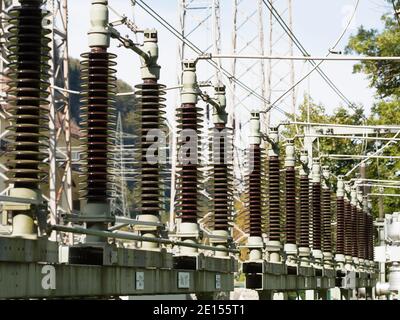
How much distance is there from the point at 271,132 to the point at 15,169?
1605cm

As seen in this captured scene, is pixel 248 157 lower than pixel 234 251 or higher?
higher

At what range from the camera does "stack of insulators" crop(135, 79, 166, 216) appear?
619 inches

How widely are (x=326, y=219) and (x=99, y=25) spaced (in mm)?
23990

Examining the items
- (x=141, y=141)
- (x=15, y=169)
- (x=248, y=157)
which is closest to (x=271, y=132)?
(x=248, y=157)

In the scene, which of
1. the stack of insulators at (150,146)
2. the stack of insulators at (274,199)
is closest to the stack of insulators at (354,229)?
the stack of insulators at (274,199)

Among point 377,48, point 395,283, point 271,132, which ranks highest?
point 377,48

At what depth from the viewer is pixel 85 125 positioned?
44.0 ft

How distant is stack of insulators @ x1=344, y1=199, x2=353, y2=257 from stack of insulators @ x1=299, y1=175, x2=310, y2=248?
886 cm

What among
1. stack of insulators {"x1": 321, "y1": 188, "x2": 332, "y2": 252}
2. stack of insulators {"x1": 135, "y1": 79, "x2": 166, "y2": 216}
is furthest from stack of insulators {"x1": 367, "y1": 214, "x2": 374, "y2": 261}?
stack of insulators {"x1": 135, "y1": 79, "x2": 166, "y2": 216}

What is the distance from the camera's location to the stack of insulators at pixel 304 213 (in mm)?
30812

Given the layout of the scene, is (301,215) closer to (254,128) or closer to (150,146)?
(254,128)

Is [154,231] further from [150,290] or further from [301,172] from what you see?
[301,172]

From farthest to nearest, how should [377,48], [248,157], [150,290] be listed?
[377,48] → [248,157] → [150,290]

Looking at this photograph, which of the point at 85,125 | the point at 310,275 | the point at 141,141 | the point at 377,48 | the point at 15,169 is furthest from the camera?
the point at 377,48
